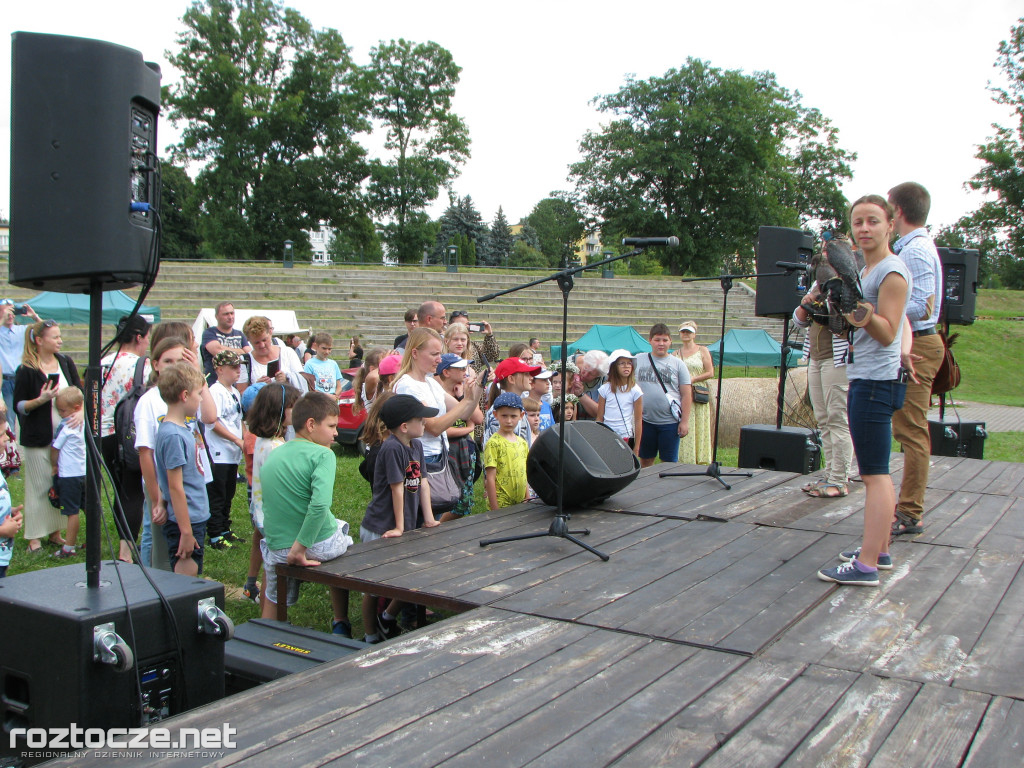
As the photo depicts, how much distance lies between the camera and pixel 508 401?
5.42 meters

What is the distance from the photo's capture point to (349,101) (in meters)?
44.4

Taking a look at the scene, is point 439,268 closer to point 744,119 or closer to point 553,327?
point 553,327

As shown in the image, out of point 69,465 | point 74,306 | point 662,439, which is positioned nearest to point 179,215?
point 74,306

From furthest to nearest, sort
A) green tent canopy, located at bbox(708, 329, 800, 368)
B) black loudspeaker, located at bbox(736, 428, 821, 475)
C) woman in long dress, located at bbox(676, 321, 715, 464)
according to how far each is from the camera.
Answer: green tent canopy, located at bbox(708, 329, 800, 368) < woman in long dress, located at bbox(676, 321, 715, 464) < black loudspeaker, located at bbox(736, 428, 821, 475)

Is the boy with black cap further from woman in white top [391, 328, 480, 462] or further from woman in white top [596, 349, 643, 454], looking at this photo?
woman in white top [596, 349, 643, 454]

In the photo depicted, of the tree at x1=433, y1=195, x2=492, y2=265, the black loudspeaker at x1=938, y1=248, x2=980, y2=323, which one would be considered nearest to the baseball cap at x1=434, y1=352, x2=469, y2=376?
the black loudspeaker at x1=938, y1=248, x2=980, y2=323

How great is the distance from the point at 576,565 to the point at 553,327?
21.4 metres

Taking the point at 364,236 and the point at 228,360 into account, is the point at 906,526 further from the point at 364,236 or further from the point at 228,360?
the point at 364,236

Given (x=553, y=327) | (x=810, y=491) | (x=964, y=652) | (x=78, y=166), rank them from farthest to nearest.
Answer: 1. (x=553, y=327)
2. (x=810, y=491)
3. (x=964, y=652)
4. (x=78, y=166)

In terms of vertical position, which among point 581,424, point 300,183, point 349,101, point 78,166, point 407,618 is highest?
point 349,101

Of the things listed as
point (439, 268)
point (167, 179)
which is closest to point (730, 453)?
point (439, 268)

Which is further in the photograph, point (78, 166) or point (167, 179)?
point (167, 179)

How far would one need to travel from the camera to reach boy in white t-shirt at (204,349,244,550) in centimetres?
576

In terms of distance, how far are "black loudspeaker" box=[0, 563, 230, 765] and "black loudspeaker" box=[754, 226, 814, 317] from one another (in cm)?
539
